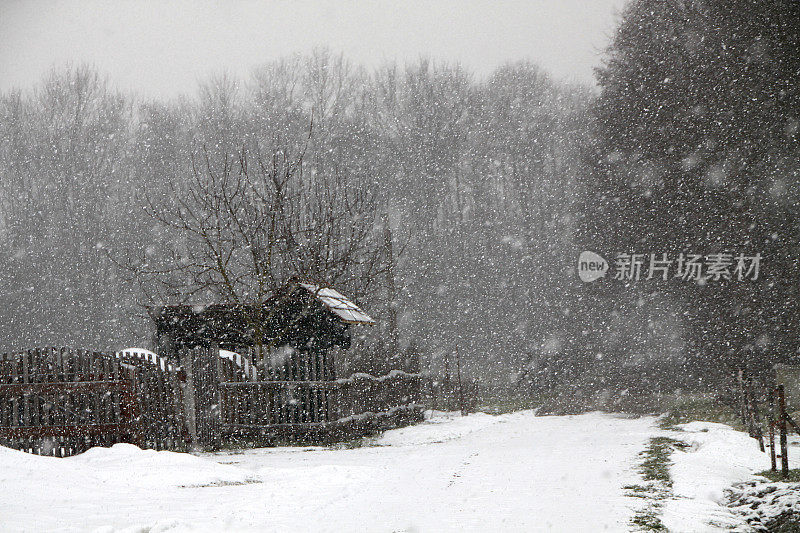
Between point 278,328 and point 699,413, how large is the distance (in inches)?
411

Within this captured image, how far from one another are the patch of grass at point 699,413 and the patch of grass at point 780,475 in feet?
17.7

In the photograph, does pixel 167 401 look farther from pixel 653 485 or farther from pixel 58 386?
pixel 653 485

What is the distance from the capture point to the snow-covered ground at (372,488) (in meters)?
7.12

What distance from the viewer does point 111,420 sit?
13.1 meters

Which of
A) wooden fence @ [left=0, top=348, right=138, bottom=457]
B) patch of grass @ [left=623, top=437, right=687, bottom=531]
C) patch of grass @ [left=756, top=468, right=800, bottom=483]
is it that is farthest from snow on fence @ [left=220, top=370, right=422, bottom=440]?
patch of grass @ [left=756, top=468, right=800, bottom=483]

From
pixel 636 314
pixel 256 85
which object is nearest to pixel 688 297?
pixel 636 314

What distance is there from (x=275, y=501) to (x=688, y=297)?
1979cm

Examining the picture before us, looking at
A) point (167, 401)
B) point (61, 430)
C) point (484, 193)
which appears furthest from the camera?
point (484, 193)

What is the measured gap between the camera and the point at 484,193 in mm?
44500

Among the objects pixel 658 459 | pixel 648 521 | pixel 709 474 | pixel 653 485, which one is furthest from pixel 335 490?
pixel 658 459

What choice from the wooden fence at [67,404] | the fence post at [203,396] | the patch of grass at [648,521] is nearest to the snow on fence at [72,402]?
the wooden fence at [67,404]

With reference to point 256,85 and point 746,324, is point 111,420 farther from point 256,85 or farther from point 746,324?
point 256,85

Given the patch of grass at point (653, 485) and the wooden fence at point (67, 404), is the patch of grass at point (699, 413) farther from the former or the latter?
the wooden fence at point (67, 404)

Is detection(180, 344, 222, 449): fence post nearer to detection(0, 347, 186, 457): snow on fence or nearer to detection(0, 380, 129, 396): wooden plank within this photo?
detection(0, 347, 186, 457): snow on fence
